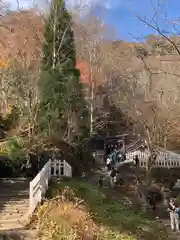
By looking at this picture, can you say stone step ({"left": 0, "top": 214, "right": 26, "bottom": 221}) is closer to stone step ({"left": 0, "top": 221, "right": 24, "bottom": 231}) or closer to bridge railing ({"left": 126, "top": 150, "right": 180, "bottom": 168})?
stone step ({"left": 0, "top": 221, "right": 24, "bottom": 231})

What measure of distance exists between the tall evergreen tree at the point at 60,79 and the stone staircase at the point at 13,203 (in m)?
5.29

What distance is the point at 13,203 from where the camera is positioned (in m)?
12.8

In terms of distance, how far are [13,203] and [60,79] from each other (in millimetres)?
10365

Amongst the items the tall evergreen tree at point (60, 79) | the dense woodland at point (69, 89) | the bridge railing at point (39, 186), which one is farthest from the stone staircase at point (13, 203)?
the tall evergreen tree at point (60, 79)

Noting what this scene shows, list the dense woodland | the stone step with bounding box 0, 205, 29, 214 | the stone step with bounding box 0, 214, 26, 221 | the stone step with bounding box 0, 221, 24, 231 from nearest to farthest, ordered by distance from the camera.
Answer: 1. the stone step with bounding box 0, 221, 24, 231
2. the stone step with bounding box 0, 214, 26, 221
3. the stone step with bounding box 0, 205, 29, 214
4. the dense woodland

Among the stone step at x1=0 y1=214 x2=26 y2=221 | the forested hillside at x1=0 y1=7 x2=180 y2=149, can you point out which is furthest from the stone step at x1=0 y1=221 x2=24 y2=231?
the forested hillside at x1=0 y1=7 x2=180 y2=149

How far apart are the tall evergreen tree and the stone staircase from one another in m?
5.29

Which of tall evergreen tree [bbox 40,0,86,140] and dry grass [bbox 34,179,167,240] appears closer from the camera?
dry grass [bbox 34,179,167,240]

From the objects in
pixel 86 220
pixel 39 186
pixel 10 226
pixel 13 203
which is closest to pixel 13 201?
pixel 13 203

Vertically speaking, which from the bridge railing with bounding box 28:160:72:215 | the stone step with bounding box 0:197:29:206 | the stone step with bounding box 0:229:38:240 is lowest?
the stone step with bounding box 0:229:38:240

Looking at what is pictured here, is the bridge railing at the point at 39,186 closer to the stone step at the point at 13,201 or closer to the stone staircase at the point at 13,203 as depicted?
the stone staircase at the point at 13,203

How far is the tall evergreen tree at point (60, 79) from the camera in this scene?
68.5ft

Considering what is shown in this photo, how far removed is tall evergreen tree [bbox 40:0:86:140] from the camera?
20891 millimetres

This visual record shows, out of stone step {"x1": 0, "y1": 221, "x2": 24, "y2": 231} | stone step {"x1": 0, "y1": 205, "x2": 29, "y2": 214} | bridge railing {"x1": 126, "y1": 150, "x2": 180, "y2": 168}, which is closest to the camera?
stone step {"x1": 0, "y1": 221, "x2": 24, "y2": 231}
